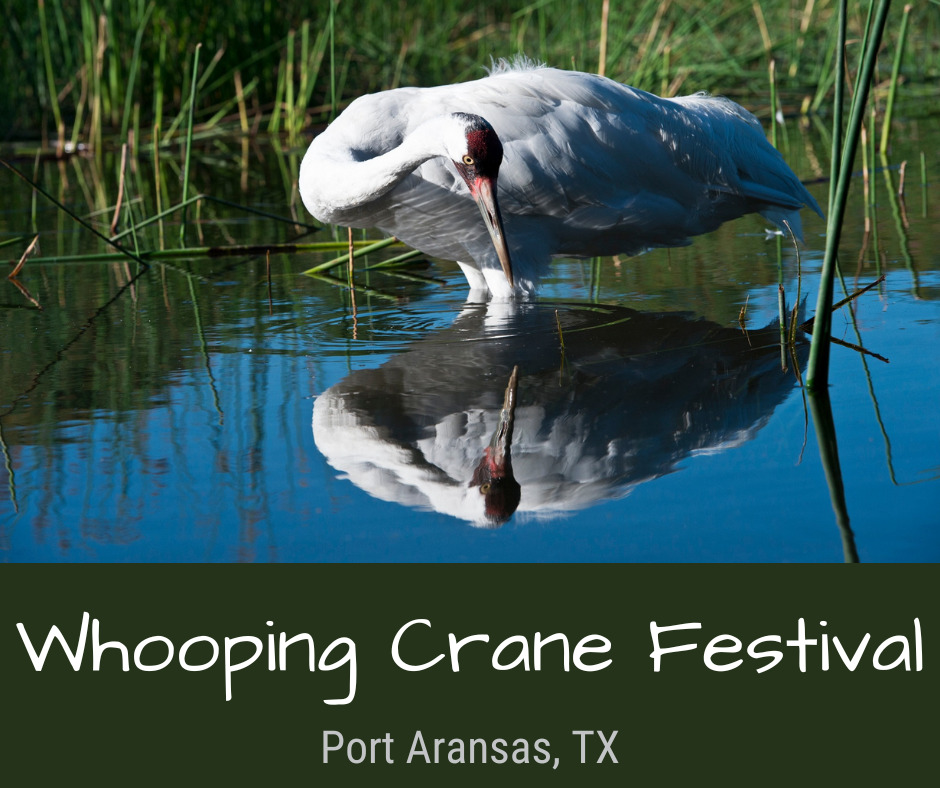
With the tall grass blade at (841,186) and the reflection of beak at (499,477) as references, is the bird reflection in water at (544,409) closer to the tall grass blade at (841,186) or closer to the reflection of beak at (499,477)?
the reflection of beak at (499,477)

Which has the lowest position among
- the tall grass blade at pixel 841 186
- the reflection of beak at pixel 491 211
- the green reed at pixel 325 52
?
the green reed at pixel 325 52

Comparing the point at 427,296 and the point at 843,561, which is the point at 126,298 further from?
the point at 843,561

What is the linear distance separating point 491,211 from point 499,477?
5.47 ft

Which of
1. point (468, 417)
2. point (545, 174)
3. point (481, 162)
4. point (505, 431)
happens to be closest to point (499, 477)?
point (505, 431)

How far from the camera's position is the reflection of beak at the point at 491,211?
4219 mm

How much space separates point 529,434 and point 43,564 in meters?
1.16

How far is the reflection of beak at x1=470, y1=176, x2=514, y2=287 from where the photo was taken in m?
4.22

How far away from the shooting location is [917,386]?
3264mm

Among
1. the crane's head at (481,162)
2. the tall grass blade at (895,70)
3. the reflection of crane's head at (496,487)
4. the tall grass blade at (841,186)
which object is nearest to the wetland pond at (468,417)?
the reflection of crane's head at (496,487)

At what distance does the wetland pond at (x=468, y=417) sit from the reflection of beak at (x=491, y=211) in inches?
9.4

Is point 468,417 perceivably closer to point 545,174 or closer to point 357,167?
point 357,167

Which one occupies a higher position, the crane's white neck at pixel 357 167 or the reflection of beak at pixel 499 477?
the crane's white neck at pixel 357 167

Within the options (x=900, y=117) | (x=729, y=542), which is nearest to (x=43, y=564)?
(x=729, y=542)

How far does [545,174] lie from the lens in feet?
15.1
